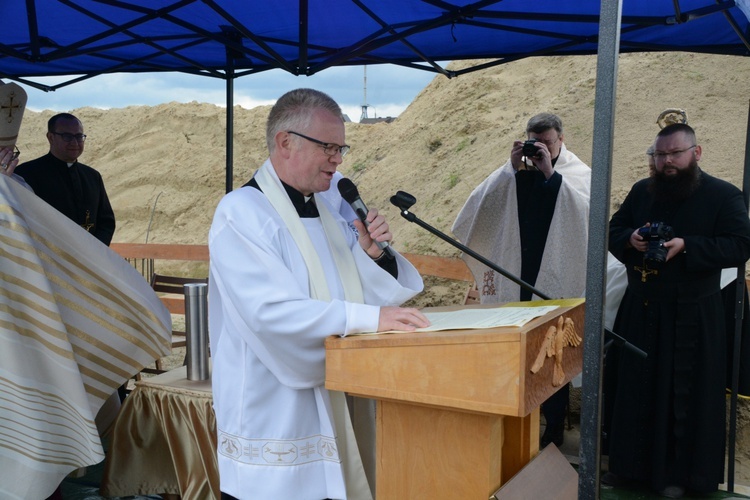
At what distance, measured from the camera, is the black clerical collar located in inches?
87.8

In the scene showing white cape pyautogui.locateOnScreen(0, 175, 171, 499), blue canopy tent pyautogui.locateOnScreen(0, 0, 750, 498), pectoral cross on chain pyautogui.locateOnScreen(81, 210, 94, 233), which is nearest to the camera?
white cape pyautogui.locateOnScreen(0, 175, 171, 499)

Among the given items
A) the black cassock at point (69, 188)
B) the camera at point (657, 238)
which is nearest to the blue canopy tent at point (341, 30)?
the black cassock at point (69, 188)

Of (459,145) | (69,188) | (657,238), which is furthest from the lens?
(459,145)

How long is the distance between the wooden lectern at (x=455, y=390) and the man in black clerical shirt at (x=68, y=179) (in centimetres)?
409

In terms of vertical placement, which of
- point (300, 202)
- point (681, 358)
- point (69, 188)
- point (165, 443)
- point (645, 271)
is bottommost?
point (165, 443)

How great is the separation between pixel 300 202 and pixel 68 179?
3.80m

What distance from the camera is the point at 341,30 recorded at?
474 centimetres

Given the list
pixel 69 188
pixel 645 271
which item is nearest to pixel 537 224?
pixel 645 271

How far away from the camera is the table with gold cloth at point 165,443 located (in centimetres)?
318

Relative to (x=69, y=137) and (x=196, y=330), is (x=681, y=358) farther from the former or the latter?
(x=69, y=137)

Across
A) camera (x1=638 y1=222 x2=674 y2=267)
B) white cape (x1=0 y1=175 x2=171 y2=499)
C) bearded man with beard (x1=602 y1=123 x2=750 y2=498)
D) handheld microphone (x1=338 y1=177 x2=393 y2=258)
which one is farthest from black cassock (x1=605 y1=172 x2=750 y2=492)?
white cape (x1=0 y1=175 x2=171 y2=499)

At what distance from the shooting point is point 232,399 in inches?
81.3

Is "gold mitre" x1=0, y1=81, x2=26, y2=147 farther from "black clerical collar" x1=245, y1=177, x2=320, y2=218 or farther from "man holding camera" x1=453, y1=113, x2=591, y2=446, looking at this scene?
"man holding camera" x1=453, y1=113, x2=591, y2=446

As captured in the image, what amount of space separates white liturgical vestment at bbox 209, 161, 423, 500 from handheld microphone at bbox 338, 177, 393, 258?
0.18 meters
